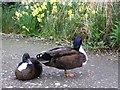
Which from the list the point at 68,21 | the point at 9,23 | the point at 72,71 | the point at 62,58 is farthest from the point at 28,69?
the point at 9,23

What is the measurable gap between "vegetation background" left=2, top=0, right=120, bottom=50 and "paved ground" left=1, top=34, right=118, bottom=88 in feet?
1.55

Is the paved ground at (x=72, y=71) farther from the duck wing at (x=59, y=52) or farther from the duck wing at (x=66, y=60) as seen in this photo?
the duck wing at (x=59, y=52)

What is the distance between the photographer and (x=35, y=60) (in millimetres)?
4676

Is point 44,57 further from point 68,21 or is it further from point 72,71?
point 68,21

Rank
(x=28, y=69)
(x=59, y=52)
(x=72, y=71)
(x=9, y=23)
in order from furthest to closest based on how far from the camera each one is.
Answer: (x=9, y=23) < (x=72, y=71) < (x=59, y=52) < (x=28, y=69)

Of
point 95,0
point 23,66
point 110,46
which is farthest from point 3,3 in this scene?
point 23,66

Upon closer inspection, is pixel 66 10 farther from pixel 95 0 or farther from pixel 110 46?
pixel 110 46

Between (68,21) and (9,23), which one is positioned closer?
(68,21)

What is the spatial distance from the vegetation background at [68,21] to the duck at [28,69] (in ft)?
6.68

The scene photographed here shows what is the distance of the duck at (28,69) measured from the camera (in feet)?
15.0

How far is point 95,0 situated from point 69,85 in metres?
2.94

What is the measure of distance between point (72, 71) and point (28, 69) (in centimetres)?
80

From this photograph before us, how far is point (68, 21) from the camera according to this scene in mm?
7324

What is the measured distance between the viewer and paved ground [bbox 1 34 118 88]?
14.8 ft
